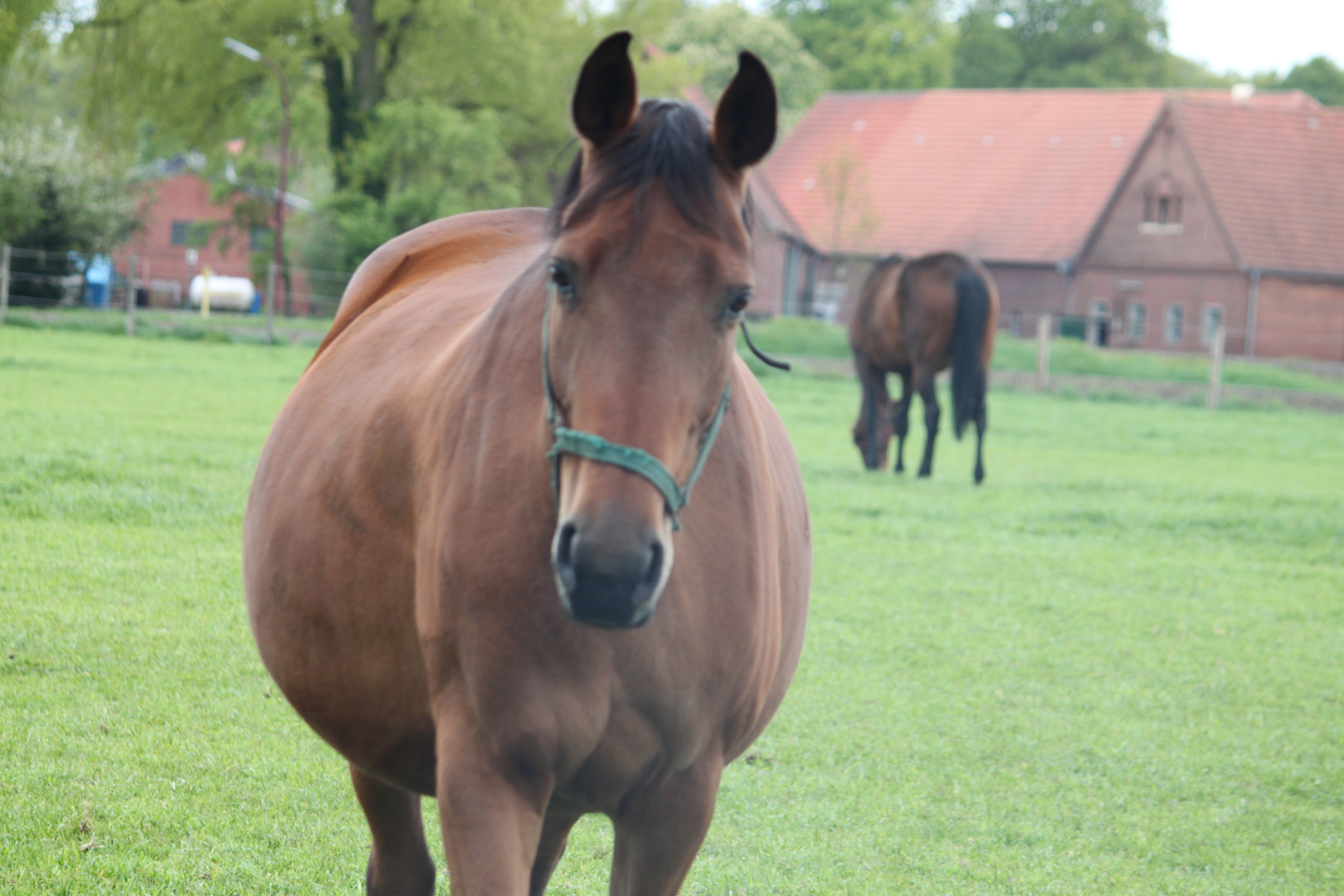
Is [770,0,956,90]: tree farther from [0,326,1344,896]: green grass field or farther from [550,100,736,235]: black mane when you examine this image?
[550,100,736,235]: black mane

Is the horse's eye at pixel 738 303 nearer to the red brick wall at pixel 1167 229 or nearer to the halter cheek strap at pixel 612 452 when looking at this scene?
the halter cheek strap at pixel 612 452

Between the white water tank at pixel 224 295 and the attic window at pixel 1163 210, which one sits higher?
the attic window at pixel 1163 210

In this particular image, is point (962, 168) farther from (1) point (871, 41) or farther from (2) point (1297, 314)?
(1) point (871, 41)

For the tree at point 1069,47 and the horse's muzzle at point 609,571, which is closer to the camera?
the horse's muzzle at point 609,571

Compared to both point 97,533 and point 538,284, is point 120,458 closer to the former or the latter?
point 97,533

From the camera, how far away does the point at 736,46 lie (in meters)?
50.5

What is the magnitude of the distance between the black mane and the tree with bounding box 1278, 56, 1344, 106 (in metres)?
65.4

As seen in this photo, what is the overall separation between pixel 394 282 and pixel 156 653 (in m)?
2.04

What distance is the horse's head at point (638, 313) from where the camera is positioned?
5.55 feet

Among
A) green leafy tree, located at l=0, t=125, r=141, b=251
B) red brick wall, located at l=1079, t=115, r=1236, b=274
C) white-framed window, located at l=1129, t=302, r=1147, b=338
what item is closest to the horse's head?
green leafy tree, located at l=0, t=125, r=141, b=251

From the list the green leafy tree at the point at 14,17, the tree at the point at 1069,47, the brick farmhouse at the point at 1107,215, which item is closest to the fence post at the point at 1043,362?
the brick farmhouse at the point at 1107,215

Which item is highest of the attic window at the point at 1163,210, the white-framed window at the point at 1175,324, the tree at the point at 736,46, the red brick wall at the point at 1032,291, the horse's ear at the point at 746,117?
the tree at the point at 736,46

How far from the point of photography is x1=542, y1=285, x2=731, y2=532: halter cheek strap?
5.70ft

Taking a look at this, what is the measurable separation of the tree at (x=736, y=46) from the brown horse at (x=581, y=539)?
1879 inches
